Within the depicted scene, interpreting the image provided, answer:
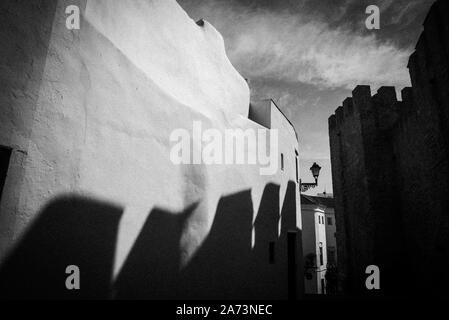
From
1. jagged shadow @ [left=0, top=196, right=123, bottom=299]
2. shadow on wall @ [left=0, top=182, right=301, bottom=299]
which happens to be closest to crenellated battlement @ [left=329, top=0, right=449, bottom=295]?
shadow on wall @ [left=0, top=182, right=301, bottom=299]

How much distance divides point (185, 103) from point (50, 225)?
3.16 m

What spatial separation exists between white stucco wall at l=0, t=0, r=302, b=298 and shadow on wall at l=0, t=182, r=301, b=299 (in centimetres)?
7

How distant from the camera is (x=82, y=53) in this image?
10.5ft

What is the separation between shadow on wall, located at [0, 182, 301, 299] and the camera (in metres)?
2.55

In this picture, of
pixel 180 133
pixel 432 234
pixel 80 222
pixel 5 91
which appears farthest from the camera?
pixel 432 234

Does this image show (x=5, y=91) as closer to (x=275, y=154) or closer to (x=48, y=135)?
(x=48, y=135)

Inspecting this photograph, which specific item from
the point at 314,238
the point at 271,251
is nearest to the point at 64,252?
the point at 271,251

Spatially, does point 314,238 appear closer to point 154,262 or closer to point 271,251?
point 271,251

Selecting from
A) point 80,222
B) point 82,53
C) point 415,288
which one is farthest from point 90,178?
point 415,288

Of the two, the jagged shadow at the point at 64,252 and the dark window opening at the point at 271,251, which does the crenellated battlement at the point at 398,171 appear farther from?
the jagged shadow at the point at 64,252

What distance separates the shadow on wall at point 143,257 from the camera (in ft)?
8.37

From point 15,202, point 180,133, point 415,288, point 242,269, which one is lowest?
point 415,288

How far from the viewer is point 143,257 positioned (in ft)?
12.5

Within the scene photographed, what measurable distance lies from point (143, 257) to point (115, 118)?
78.1 inches
